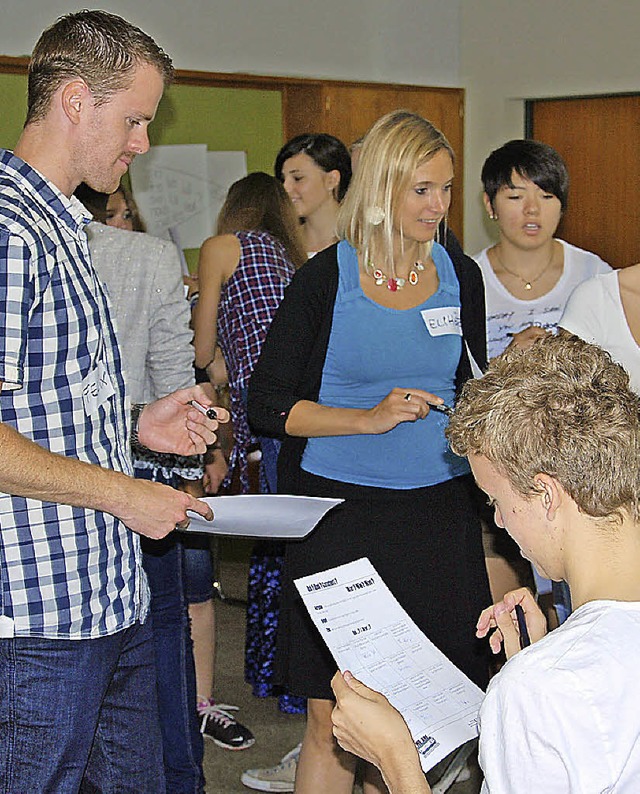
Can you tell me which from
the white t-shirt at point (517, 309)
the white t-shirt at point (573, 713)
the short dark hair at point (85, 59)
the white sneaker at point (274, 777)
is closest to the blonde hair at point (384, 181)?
the short dark hair at point (85, 59)

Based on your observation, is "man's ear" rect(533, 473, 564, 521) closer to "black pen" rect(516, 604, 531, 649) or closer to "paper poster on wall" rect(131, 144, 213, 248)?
"black pen" rect(516, 604, 531, 649)

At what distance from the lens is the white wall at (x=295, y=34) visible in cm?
531

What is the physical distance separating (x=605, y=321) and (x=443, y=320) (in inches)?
14.4

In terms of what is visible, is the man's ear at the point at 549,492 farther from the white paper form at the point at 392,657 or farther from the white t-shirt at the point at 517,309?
the white t-shirt at the point at 517,309

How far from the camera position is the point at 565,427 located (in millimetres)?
1309

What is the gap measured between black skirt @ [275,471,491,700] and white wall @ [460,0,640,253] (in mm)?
4645

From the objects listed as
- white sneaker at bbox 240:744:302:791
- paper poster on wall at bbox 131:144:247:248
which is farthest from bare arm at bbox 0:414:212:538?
paper poster on wall at bbox 131:144:247:248

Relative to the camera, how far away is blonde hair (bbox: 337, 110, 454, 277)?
2.46 m

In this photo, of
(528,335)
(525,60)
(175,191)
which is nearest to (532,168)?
(528,335)

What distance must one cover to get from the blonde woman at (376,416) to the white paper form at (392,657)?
49 centimetres

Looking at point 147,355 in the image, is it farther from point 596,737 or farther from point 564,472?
point 596,737

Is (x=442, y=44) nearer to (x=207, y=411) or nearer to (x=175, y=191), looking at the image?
(x=175, y=191)

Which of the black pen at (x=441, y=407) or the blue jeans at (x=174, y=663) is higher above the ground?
the black pen at (x=441, y=407)

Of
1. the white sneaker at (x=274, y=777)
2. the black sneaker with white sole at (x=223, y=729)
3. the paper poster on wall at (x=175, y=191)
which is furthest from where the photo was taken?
the paper poster on wall at (x=175, y=191)
